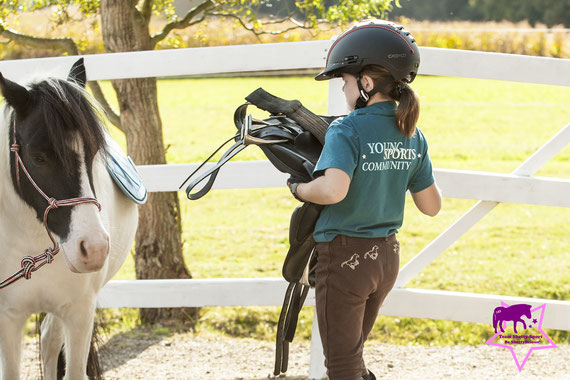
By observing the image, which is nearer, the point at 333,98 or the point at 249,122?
the point at 249,122

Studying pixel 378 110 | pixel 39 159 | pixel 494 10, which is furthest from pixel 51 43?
pixel 494 10

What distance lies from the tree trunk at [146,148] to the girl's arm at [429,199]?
2.63 m

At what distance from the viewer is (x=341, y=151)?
2107mm

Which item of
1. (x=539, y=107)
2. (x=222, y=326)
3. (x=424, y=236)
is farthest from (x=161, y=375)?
(x=539, y=107)

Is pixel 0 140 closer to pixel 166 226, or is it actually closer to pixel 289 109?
pixel 289 109

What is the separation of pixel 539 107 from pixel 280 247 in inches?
403

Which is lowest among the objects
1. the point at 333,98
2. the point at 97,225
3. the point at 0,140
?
the point at 97,225

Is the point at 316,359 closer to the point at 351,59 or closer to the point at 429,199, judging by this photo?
the point at 429,199

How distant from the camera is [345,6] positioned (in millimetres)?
5043

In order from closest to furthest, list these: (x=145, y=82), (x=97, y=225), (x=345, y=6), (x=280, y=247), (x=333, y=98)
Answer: (x=97, y=225) < (x=333, y=98) < (x=145, y=82) < (x=345, y=6) < (x=280, y=247)

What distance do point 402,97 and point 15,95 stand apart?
1.33 metres

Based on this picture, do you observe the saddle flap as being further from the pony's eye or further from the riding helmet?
the pony's eye

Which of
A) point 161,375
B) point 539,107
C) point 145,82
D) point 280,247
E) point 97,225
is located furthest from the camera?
point 539,107

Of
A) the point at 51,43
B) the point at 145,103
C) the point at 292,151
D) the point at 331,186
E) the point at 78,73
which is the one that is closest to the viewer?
the point at 331,186
